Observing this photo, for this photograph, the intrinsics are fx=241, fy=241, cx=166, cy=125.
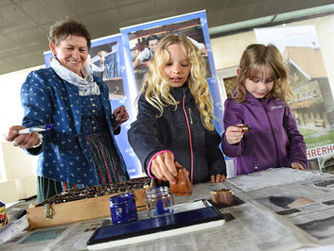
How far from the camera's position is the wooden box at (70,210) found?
78cm

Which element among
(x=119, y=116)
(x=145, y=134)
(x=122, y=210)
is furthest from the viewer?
(x=119, y=116)

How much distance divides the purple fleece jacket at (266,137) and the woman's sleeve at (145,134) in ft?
1.54

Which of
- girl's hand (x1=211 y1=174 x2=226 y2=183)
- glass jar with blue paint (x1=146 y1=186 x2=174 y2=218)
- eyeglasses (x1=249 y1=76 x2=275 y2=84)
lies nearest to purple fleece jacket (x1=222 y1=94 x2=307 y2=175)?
eyeglasses (x1=249 y1=76 x2=275 y2=84)

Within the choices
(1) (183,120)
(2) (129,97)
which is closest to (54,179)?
(1) (183,120)

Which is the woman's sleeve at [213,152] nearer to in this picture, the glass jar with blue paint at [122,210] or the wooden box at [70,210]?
the wooden box at [70,210]

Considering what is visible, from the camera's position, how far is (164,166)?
820 mm

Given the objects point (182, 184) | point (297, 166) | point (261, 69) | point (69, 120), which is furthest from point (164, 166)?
point (261, 69)

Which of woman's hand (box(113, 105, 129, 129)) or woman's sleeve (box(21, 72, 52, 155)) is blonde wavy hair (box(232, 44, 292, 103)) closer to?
woman's hand (box(113, 105, 129, 129))

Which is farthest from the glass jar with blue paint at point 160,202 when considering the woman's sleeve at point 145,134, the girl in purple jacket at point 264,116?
the girl in purple jacket at point 264,116

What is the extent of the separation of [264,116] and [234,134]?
1.31ft

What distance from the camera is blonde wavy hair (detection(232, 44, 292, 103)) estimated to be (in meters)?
1.46

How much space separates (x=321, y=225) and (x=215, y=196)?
11.6 inches

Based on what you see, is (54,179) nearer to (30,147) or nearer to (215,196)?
(30,147)

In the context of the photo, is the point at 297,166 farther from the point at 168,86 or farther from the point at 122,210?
the point at 122,210
